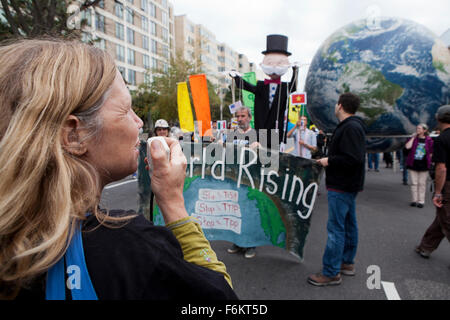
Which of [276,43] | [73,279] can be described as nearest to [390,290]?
[73,279]

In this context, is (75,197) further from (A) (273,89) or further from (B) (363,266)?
(A) (273,89)

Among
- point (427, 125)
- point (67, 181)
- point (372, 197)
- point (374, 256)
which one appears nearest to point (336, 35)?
point (427, 125)

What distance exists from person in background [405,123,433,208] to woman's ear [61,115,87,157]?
6928mm

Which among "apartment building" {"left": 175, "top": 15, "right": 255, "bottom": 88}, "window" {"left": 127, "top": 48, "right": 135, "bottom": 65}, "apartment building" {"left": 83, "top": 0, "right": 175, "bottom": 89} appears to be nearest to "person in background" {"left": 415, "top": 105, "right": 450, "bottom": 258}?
"apartment building" {"left": 83, "top": 0, "right": 175, "bottom": 89}

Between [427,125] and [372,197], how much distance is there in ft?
7.10

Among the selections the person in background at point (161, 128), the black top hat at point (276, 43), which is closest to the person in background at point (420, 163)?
the black top hat at point (276, 43)

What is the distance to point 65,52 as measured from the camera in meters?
0.78

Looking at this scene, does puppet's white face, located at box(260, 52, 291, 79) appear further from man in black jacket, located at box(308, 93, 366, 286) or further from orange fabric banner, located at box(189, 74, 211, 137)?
man in black jacket, located at box(308, 93, 366, 286)

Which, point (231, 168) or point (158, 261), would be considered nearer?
point (158, 261)

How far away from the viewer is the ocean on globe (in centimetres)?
533

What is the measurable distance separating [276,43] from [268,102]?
53.5 inches

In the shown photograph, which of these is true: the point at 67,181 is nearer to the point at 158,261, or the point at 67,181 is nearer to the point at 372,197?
the point at 158,261

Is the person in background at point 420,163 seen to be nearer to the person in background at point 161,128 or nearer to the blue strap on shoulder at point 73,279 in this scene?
the person in background at point 161,128
